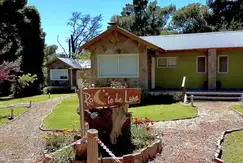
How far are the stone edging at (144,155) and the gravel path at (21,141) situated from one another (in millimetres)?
2480

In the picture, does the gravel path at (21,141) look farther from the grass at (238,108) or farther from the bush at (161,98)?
the grass at (238,108)

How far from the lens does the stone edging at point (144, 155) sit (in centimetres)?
613

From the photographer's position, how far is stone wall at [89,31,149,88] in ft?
58.0

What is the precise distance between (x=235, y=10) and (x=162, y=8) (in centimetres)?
1212

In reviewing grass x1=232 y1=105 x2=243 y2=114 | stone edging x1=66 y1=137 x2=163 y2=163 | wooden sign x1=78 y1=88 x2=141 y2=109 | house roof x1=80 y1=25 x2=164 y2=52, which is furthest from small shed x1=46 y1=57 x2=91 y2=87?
stone edging x1=66 y1=137 x2=163 y2=163

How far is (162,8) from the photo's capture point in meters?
49.9

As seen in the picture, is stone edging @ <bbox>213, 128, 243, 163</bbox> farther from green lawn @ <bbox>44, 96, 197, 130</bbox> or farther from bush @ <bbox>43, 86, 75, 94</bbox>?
bush @ <bbox>43, 86, 75, 94</bbox>

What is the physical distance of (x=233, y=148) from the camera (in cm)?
766

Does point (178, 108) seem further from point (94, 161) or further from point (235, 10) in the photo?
point (235, 10)

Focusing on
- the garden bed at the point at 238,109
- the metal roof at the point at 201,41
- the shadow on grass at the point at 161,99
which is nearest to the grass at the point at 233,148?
the garden bed at the point at 238,109

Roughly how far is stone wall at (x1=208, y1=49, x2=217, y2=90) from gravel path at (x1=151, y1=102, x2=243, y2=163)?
5.70 meters

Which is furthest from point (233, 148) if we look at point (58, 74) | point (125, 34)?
point (58, 74)

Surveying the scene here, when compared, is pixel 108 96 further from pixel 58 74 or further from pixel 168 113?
pixel 58 74

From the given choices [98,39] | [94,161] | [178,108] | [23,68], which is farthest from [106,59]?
[23,68]
